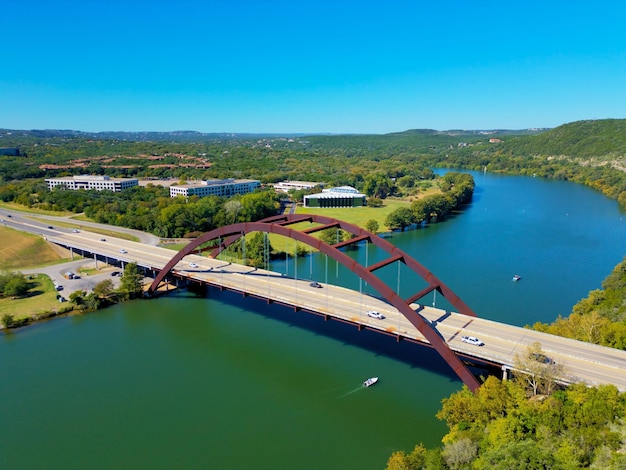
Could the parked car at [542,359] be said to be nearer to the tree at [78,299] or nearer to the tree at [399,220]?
the tree at [78,299]

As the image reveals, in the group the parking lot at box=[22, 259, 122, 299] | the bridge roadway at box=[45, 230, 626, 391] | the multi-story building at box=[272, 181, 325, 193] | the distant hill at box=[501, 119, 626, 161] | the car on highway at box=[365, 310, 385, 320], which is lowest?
the parking lot at box=[22, 259, 122, 299]

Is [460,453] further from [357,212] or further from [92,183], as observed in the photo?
[92,183]

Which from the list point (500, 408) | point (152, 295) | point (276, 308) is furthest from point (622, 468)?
point (152, 295)

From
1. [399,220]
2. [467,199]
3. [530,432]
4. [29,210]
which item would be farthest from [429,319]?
[467,199]

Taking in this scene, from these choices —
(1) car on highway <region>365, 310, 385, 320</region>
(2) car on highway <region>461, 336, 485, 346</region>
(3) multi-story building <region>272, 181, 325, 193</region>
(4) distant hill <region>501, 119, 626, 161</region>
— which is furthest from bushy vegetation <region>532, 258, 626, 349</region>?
(4) distant hill <region>501, 119, 626, 161</region>

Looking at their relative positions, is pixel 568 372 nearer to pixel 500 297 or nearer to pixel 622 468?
pixel 622 468

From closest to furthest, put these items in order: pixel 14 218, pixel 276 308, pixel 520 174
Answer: pixel 276 308, pixel 14 218, pixel 520 174

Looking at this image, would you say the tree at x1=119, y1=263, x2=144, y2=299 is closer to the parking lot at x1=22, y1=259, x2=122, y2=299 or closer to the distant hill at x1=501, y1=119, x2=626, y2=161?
the parking lot at x1=22, y1=259, x2=122, y2=299
